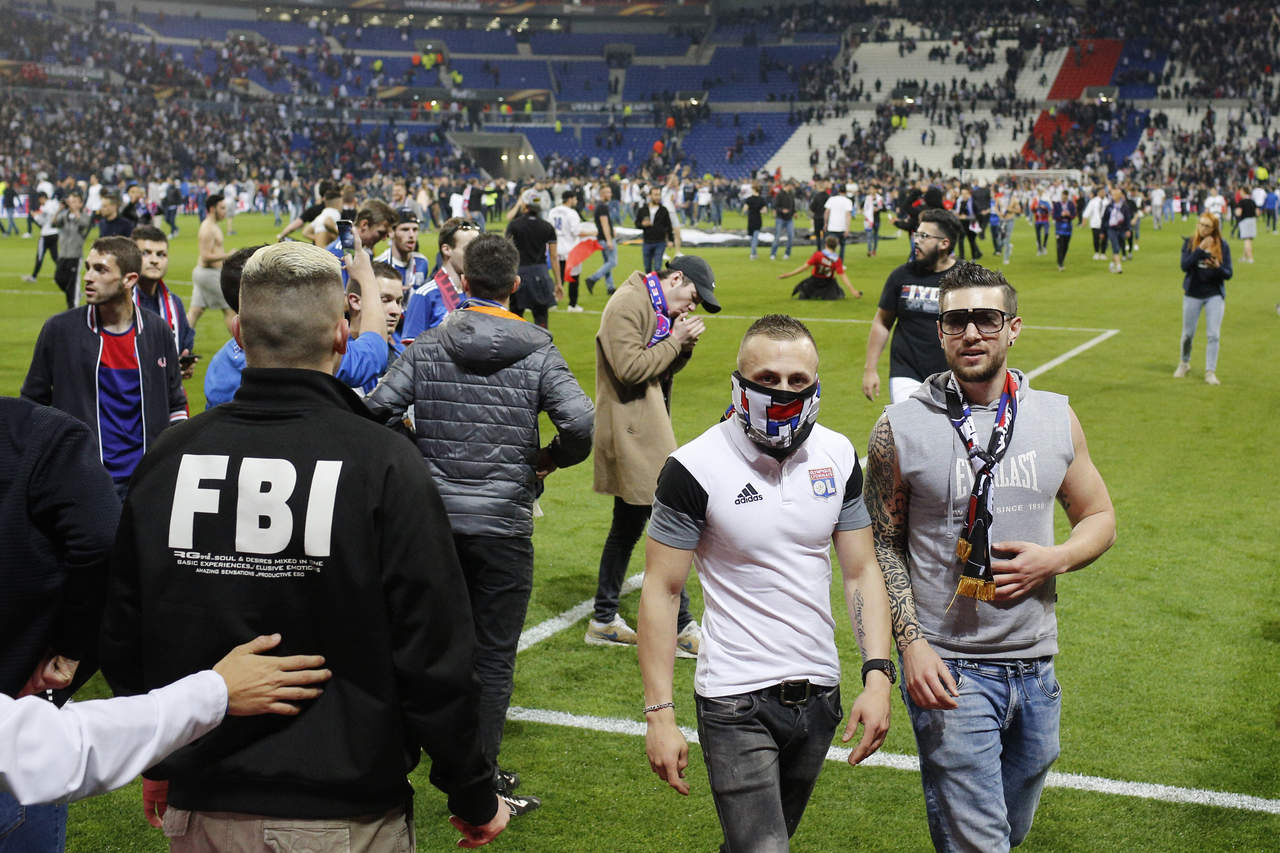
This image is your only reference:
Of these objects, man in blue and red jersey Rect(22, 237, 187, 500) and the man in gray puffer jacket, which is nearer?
the man in gray puffer jacket

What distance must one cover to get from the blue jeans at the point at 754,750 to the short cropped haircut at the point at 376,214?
20.5ft

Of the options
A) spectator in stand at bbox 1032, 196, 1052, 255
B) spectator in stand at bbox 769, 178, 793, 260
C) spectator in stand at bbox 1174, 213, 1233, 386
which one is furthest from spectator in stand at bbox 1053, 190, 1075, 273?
spectator in stand at bbox 1174, 213, 1233, 386

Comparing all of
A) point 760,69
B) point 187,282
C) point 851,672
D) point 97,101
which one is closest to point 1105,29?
point 760,69

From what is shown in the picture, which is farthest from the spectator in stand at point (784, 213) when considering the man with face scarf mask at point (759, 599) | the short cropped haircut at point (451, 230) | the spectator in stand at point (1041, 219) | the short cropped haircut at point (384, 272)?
the man with face scarf mask at point (759, 599)

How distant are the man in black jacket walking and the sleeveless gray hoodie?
5.72 ft

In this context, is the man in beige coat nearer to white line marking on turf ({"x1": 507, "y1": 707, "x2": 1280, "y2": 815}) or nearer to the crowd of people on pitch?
white line marking on turf ({"x1": 507, "y1": 707, "x2": 1280, "y2": 815})

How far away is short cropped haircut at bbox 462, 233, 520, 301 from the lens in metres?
5.40

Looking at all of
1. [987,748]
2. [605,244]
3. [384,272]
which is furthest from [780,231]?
[987,748]

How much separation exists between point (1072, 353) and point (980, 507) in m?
14.9

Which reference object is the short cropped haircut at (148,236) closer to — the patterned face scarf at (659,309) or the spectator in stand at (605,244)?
the patterned face scarf at (659,309)

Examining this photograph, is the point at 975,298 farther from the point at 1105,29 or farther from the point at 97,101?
the point at 1105,29

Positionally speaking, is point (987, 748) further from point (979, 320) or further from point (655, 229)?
point (655, 229)

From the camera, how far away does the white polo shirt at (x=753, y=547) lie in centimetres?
369

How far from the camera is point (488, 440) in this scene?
17.2ft
